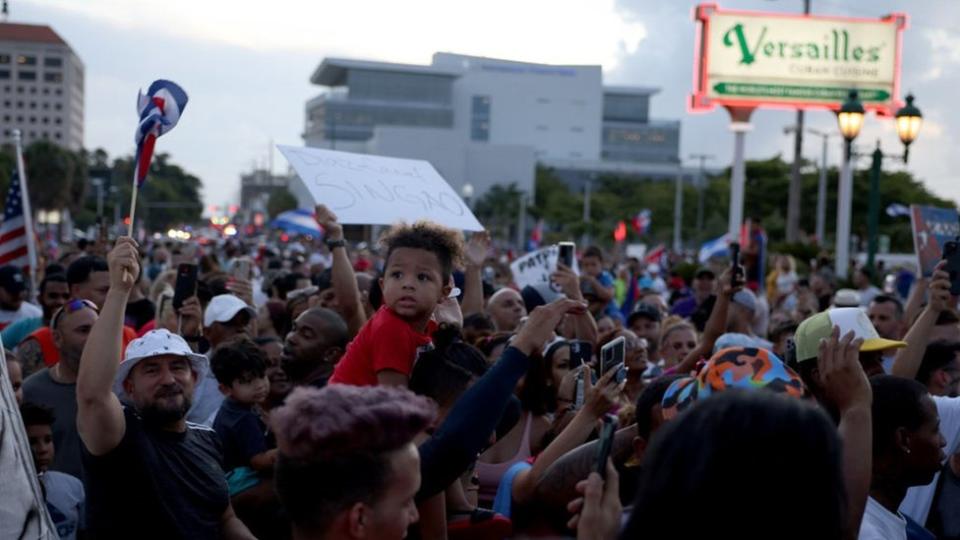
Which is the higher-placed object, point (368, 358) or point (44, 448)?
point (368, 358)

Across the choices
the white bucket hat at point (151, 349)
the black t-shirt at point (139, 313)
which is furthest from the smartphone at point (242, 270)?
the white bucket hat at point (151, 349)

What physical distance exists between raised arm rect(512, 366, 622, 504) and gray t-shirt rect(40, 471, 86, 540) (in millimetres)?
2038

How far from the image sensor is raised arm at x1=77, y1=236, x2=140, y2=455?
12.9 feet

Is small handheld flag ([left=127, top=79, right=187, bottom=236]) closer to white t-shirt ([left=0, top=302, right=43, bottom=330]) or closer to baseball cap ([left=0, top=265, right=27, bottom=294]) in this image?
white t-shirt ([left=0, top=302, right=43, bottom=330])

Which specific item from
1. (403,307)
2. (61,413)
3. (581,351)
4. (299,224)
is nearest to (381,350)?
(403,307)

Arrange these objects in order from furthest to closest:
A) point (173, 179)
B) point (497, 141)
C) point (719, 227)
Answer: point (173, 179)
point (497, 141)
point (719, 227)

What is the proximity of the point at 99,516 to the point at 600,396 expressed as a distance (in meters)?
1.75

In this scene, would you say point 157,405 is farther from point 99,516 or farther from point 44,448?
point 44,448

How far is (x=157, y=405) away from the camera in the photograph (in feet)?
14.6

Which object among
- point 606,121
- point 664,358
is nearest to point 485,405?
point 664,358

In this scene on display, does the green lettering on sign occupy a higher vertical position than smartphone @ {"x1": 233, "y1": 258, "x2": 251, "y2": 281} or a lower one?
higher

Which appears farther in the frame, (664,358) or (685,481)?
(664,358)

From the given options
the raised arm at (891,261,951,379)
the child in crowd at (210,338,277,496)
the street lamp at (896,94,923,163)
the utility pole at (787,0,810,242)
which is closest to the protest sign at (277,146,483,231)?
the child in crowd at (210,338,277,496)

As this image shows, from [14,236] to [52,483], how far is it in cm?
852
